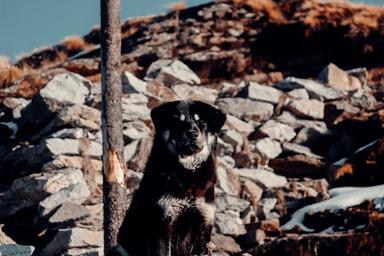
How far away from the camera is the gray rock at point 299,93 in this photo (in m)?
22.8

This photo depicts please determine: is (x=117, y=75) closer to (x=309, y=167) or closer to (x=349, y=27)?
(x=309, y=167)

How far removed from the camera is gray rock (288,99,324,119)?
71.7 ft

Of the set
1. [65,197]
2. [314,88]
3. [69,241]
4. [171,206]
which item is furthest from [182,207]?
[314,88]

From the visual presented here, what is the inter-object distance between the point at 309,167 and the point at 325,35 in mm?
8778

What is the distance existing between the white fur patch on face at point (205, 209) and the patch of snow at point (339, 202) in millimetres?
8429

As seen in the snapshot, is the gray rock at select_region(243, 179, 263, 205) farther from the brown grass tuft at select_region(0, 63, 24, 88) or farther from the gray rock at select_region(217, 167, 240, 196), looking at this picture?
the brown grass tuft at select_region(0, 63, 24, 88)

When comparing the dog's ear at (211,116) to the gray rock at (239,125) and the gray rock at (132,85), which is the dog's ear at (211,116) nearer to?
the gray rock at (132,85)

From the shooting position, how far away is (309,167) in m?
19.6

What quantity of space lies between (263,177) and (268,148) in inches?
60.0

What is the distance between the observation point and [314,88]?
75.6 ft

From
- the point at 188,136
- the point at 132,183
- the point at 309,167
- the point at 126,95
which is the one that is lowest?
the point at 309,167

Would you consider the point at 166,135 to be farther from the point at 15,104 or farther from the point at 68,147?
the point at 15,104

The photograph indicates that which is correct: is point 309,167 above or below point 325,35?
below

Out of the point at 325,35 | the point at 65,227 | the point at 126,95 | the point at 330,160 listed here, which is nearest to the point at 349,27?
the point at 325,35
